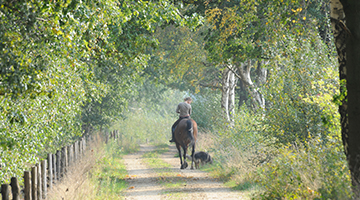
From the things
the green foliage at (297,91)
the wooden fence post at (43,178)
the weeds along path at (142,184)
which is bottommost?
the weeds along path at (142,184)

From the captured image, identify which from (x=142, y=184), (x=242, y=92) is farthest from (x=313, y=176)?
(x=242, y=92)

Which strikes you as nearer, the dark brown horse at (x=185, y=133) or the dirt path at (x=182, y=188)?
the dirt path at (x=182, y=188)

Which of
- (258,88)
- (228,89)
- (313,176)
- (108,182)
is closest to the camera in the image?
(313,176)

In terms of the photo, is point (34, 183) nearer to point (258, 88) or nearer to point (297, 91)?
point (258, 88)

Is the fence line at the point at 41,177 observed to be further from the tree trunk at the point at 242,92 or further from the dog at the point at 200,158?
the tree trunk at the point at 242,92

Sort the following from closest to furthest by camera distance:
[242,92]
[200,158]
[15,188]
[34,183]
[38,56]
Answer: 1. [15,188]
2. [38,56]
3. [34,183]
4. [200,158]
5. [242,92]

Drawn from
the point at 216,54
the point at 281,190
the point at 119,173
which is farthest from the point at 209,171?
the point at 281,190

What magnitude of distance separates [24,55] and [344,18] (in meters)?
5.53

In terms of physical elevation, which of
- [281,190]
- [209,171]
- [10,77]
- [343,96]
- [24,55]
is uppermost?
[24,55]

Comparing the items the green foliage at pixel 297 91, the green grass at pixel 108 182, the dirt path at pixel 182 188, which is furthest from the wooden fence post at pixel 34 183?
the green foliage at pixel 297 91

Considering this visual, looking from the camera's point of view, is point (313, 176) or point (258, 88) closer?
point (313, 176)

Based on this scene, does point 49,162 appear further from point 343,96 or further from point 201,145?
point 201,145

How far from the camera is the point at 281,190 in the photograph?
7.06m

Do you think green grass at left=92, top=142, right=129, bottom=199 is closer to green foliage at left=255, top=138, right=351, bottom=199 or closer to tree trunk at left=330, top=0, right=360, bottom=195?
green foliage at left=255, top=138, right=351, bottom=199
